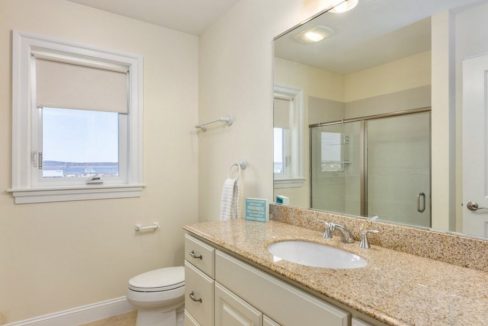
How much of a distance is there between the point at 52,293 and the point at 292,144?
2020mm

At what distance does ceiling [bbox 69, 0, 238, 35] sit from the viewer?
2.08 metres

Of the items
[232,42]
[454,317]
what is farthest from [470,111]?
[232,42]

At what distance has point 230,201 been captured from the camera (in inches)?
73.7

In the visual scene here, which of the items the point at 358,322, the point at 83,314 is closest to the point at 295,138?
the point at 358,322

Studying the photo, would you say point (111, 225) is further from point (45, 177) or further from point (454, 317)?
point (454, 317)

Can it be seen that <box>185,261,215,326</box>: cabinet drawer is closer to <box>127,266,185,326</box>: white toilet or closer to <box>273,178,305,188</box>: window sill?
<box>127,266,185,326</box>: white toilet

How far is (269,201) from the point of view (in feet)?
5.84

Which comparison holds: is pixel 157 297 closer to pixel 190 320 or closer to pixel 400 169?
pixel 190 320

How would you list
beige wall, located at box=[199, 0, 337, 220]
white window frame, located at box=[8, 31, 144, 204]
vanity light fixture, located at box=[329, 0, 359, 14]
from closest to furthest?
1. vanity light fixture, located at box=[329, 0, 359, 14]
2. beige wall, located at box=[199, 0, 337, 220]
3. white window frame, located at box=[8, 31, 144, 204]

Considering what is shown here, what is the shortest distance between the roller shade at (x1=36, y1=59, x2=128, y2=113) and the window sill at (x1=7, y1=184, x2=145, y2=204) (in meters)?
0.61

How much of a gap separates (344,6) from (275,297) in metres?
1.37

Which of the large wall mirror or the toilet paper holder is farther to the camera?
the toilet paper holder

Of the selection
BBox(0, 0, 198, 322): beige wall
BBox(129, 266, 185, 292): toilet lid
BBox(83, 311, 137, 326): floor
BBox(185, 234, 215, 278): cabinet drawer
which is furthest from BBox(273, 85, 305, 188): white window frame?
BBox(83, 311, 137, 326): floor

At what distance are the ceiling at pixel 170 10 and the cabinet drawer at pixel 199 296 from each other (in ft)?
6.14
